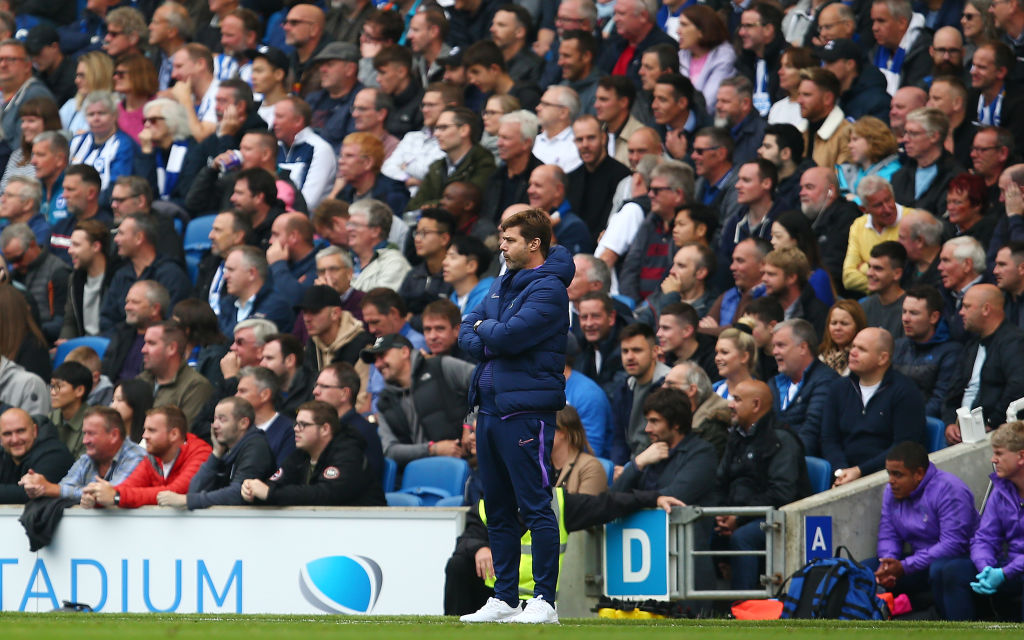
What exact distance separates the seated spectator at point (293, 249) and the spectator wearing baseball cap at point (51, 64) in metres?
6.17

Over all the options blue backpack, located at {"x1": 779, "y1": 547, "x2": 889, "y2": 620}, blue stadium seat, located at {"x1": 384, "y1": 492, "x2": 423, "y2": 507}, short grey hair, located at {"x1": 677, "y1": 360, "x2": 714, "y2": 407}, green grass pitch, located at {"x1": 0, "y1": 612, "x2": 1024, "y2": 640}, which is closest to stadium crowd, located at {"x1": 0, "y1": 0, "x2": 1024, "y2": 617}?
short grey hair, located at {"x1": 677, "y1": 360, "x2": 714, "y2": 407}

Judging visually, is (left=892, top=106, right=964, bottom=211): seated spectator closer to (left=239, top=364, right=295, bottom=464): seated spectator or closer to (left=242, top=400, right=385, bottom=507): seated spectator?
(left=242, top=400, right=385, bottom=507): seated spectator

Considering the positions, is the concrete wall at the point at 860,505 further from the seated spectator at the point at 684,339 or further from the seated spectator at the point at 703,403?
the seated spectator at the point at 684,339

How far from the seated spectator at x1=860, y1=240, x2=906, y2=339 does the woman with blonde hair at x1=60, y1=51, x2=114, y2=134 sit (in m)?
9.34

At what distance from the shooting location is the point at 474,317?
8.70 m

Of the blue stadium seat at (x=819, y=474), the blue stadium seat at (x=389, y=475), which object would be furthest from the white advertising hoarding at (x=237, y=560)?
the blue stadium seat at (x=819, y=474)

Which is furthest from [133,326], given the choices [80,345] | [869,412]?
[869,412]

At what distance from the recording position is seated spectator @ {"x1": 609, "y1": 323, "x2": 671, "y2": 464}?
12.4m

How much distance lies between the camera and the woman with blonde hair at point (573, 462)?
11.0m

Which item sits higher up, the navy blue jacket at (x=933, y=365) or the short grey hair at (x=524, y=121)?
the short grey hair at (x=524, y=121)

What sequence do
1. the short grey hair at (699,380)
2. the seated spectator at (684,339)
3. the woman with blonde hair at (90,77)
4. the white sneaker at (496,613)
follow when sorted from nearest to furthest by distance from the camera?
the white sneaker at (496,613), the short grey hair at (699,380), the seated spectator at (684,339), the woman with blonde hair at (90,77)

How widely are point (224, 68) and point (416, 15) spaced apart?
2432mm

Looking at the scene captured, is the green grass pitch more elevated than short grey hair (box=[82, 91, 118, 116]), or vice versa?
short grey hair (box=[82, 91, 118, 116])

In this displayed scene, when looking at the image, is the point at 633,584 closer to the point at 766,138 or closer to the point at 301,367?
the point at 301,367
